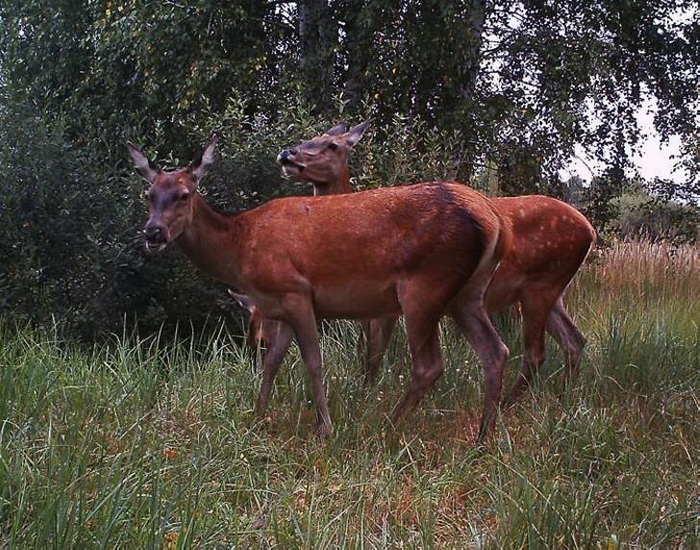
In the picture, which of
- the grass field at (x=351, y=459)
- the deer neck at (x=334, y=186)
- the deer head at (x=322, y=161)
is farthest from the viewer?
the deer neck at (x=334, y=186)

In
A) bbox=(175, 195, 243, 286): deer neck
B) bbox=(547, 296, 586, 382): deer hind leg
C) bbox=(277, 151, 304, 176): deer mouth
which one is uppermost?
bbox=(277, 151, 304, 176): deer mouth

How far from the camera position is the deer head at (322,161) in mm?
7008

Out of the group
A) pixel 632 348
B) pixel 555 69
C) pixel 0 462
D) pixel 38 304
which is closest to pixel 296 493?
pixel 0 462

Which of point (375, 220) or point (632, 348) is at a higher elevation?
point (375, 220)

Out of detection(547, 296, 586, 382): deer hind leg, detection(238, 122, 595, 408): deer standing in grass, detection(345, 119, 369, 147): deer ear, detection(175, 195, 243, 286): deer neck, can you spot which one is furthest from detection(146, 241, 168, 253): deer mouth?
detection(547, 296, 586, 382): deer hind leg

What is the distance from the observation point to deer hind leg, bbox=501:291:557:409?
6566 mm

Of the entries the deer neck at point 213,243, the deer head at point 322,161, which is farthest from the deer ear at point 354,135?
the deer neck at point 213,243

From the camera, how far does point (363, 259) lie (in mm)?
5770

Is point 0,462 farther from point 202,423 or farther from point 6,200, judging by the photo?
point 6,200

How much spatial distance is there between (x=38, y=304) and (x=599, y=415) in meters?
5.62

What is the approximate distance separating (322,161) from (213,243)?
1331 millimetres

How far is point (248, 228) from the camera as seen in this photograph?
6066 mm

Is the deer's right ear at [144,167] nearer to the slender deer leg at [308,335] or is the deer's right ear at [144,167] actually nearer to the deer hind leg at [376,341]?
the slender deer leg at [308,335]

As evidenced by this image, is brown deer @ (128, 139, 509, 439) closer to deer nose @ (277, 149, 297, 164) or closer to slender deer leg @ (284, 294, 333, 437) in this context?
slender deer leg @ (284, 294, 333, 437)
